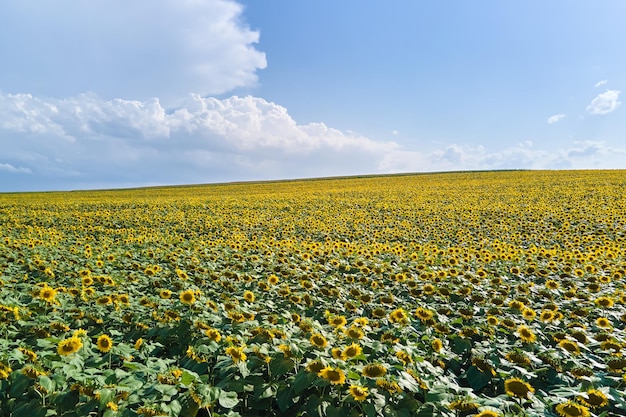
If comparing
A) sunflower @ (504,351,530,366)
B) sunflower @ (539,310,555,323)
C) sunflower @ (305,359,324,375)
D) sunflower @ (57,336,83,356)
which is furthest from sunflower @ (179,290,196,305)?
sunflower @ (539,310,555,323)

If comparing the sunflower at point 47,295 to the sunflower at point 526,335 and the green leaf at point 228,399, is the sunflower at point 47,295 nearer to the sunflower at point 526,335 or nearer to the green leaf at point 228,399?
the green leaf at point 228,399

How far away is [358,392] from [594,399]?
69.0 inches

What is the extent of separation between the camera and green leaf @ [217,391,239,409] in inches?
96.3

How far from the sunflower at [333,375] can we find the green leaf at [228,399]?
0.58 m

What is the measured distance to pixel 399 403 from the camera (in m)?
2.67

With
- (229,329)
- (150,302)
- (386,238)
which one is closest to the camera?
(229,329)

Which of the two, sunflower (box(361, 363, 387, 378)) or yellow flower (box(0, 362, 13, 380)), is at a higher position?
yellow flower (box(0, 362, 13, 380))

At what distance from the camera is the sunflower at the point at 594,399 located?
2756 mm

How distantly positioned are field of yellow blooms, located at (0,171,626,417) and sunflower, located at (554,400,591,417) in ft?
0.05

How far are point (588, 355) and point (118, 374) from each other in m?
4.36

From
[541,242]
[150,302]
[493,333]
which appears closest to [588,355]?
[493,333]

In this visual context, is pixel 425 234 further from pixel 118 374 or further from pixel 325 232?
pixel 118 374

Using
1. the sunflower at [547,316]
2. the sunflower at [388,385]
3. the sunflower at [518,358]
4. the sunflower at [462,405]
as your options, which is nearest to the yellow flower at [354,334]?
the sunflower at [388,385]

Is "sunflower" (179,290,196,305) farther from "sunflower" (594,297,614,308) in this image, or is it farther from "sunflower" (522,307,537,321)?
"sunflower" (594,297,614,308)
